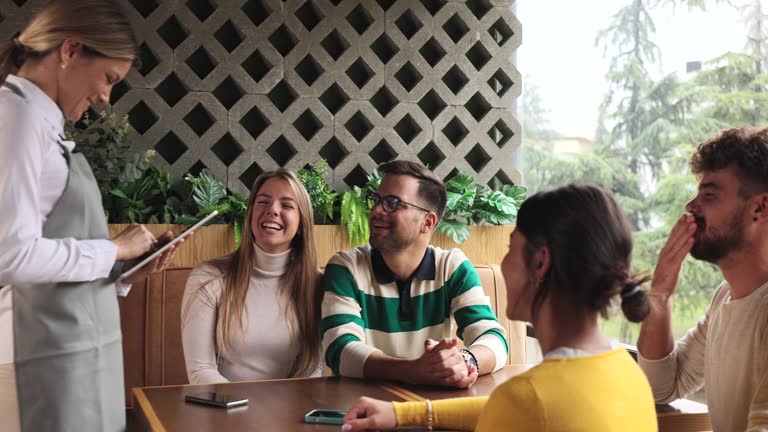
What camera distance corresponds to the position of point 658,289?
5.61ft

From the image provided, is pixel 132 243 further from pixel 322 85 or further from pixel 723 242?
pixel 322 85

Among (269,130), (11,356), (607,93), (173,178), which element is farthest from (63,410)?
(607,93)

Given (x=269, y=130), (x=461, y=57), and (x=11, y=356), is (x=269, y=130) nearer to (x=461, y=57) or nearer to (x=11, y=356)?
(x=461, y=57)

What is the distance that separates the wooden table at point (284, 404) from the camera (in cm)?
149

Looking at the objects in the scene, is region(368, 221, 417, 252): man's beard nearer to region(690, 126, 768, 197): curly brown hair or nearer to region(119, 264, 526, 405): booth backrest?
region(119, 264, 526, 405): booth backrest

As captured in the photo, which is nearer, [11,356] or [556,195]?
[556,195]

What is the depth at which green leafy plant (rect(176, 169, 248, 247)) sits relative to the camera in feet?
9.52

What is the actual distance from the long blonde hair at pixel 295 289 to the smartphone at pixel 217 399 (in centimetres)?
60

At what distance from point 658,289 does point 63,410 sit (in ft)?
4.06

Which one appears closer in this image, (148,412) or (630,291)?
(630,291)

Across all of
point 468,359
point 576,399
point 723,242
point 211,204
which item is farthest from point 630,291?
point 211,204

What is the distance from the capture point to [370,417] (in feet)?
4.69

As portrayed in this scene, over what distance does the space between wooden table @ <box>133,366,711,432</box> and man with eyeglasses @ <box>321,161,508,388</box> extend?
0.20m

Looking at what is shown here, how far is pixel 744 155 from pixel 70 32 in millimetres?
1334
